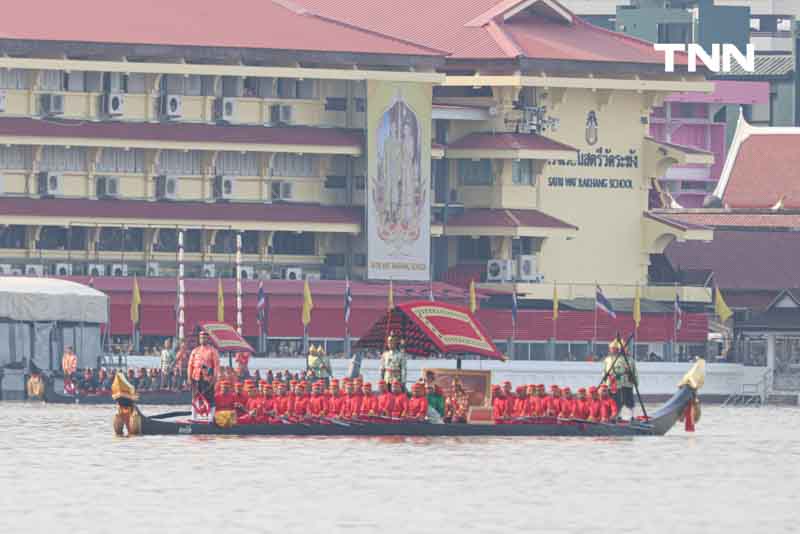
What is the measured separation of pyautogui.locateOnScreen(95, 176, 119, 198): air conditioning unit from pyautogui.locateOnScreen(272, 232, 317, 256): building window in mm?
7091

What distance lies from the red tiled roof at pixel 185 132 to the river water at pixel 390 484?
1393 inches

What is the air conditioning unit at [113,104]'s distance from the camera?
122 m

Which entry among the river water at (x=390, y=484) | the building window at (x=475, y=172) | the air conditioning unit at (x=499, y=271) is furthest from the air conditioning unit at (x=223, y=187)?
the river water at (x=390, y=484)

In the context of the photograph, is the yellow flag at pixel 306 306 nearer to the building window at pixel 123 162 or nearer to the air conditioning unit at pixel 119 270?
the air conditioning unit at pixel 119 270

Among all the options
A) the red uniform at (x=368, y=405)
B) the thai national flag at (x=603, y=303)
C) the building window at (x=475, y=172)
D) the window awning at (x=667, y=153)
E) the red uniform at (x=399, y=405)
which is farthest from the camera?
the window awning at (x=667, y=153)

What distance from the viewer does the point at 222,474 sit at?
221 feet

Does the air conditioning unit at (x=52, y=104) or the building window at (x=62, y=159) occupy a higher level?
the air conditioning unit at (x=52, y=104)

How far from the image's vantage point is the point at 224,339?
3994 inches

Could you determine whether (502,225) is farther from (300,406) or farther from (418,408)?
(418,408)

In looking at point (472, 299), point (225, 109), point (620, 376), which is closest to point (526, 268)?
point (472, 299)

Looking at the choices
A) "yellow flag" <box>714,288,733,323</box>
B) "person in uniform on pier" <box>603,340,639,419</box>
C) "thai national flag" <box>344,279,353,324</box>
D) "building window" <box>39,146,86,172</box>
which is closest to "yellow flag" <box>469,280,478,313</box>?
"thai national flag" <box>344,279,353,324</box>

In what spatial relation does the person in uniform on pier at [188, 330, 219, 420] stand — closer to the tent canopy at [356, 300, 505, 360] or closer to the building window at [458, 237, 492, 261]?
the tent canopy at [356, 300, 505, 360]

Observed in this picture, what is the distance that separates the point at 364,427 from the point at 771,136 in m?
81.3

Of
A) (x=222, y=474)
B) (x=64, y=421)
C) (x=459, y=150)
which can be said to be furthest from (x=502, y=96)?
(x=222, y=474)
